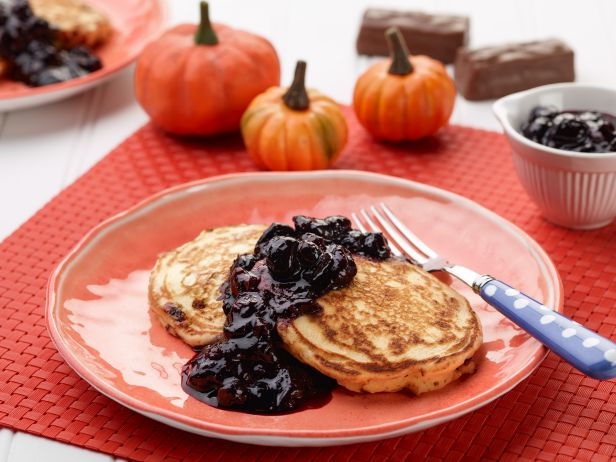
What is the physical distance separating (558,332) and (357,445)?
51 cm

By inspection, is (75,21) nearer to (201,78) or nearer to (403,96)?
(201,78)

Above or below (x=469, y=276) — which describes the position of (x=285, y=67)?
below

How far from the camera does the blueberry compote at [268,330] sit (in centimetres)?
194

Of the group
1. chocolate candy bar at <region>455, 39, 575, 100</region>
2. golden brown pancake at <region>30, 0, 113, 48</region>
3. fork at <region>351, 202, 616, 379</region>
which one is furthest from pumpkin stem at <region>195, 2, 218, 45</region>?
fork at <region>351, 202, 616, 379</region>

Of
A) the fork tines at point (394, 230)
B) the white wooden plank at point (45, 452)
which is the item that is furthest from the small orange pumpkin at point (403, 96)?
the white wooden plank at point (45, 452)

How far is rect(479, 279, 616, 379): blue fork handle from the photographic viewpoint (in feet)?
6.15

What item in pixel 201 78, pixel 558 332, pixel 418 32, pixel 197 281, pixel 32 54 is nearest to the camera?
pixel 558 332

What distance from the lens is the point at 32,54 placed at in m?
3.59

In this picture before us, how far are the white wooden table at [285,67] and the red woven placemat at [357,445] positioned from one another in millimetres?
129

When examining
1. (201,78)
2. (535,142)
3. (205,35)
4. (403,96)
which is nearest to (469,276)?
(535,142)

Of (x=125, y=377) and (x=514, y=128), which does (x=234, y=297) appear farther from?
(x=514, y=128)

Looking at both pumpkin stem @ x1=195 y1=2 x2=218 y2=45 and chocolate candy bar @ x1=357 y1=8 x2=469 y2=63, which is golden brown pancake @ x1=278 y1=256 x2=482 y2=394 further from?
chocolate candy bar @ x1=357 y1=8 x2=469 y2=63

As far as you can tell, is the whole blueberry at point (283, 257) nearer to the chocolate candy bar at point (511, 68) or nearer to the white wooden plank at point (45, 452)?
the white wooden plank at point (45, 452)

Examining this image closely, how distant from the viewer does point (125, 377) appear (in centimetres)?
203
